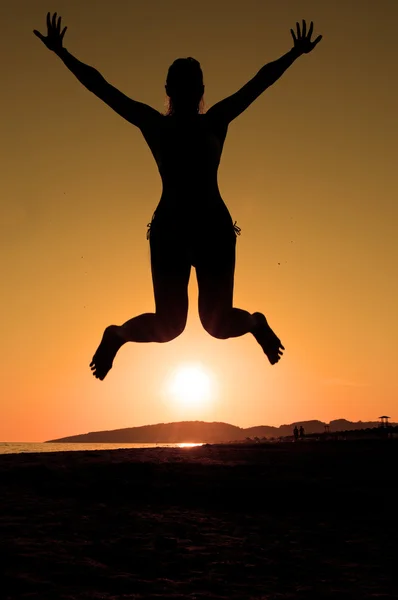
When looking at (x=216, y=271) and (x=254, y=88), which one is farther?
(x=254, y=88)

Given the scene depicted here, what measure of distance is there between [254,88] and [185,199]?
3.23 feet

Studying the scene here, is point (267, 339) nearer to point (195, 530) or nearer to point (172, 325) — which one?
point (172, 325)

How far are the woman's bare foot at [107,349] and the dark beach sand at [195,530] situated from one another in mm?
2808

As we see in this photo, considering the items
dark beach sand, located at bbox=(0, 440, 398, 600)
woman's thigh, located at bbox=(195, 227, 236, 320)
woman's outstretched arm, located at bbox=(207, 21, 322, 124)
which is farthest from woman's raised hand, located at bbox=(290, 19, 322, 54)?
dark beach sand, located at bbox=(0, 440, 398, 600)

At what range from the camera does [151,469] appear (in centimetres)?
1420

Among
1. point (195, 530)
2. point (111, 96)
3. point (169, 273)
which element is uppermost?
point (111, 96)

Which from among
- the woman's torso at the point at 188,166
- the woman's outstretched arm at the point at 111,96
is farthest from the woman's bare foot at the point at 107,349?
the woman's outstretched arm at the point at 111,96

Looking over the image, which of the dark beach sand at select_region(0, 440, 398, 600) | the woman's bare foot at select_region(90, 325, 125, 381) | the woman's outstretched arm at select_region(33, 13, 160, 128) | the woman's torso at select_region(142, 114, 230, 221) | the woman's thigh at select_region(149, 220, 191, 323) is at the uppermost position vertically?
the woman's outstretched arm at select_region(33, 13, 160, 128)

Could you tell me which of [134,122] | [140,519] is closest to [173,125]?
[134,122]

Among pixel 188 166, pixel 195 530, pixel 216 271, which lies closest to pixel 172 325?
pixel 216 271

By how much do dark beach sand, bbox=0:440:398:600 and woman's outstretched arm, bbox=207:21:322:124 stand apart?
4.66 m

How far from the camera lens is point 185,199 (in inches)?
189

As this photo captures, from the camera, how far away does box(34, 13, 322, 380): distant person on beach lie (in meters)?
4.76

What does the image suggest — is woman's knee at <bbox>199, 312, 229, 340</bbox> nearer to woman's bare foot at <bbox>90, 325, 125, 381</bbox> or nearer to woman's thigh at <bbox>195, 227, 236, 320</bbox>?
woman's thigh at <bbox>195, 227, 236, 320</bbox>
